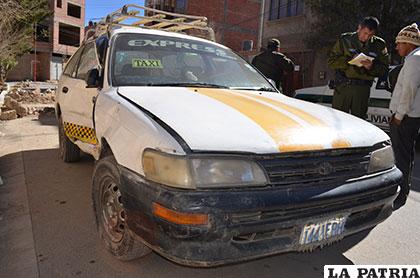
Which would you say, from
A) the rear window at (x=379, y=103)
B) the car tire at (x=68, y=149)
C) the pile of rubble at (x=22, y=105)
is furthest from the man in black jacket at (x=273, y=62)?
the pile of rubble at (x=22, y=105)

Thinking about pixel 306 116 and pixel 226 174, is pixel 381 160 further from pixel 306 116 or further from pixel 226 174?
pixel 226 174

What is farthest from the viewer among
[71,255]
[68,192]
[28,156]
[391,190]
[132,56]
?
[28,156]

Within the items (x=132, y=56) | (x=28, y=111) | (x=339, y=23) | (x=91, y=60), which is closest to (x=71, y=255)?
(x=132, y=56)

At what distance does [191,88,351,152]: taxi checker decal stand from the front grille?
0.05m

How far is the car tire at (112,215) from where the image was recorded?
250 cm

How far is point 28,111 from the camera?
9.49m

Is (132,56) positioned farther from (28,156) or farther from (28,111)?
(28,111)

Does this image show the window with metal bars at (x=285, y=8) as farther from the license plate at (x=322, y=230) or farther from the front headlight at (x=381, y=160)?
the license plate at (x=322, y=230)

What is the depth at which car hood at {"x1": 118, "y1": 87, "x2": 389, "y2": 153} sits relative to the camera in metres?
2.15

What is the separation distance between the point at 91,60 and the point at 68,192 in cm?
142

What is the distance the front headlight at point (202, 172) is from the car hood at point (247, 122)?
0.24ft

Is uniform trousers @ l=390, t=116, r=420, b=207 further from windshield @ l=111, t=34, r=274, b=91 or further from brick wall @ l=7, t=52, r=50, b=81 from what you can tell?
brick wall @ l=7, t=52, r=50, b=81

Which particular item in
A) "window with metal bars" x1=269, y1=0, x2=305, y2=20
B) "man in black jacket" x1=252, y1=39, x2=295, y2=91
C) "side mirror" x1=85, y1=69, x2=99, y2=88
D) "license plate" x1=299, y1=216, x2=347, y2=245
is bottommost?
"license plate" x1=299, y1=216, x2=347, y2=245

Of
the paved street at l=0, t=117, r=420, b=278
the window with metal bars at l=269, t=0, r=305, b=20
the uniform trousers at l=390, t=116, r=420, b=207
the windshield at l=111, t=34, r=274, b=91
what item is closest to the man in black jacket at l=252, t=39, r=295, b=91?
the windshield at l=111, t=34, r=274, b=91
